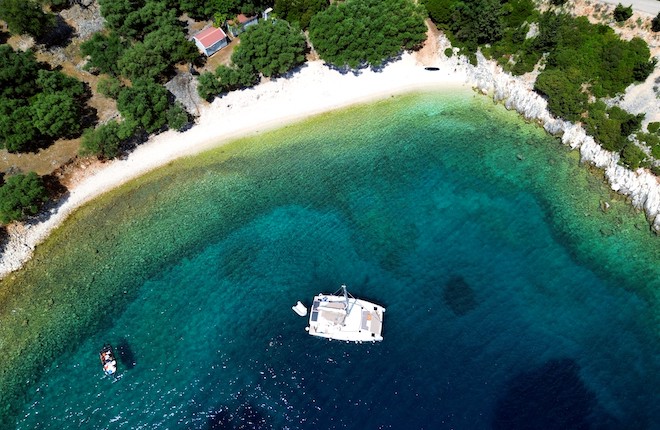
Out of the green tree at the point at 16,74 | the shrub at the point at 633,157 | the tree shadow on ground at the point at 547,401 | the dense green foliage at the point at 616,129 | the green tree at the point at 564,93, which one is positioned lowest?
the tree shadow on ground at the point at 547,401

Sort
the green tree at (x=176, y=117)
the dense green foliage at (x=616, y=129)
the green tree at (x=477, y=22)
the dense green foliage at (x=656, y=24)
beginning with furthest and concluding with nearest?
1. the green tree at (x=477, y=22)
2. the green tree at (x=176, y=117)
3. the dense green foliage at (x=656, y=24)
4. the dense green foliage at (x=616, y=129)

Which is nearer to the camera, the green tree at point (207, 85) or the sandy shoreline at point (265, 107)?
the sandy shoreline at point (265, 107)

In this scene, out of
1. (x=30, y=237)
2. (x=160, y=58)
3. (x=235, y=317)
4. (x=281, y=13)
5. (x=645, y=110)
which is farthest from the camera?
(x=281, y=13)

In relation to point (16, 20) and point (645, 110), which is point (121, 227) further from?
point (645, 110)

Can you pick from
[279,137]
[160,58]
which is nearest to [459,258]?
[279,137]

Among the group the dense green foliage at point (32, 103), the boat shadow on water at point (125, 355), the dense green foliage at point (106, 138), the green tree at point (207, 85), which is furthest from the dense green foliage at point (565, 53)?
the boat shadow on water at point (125, 355)

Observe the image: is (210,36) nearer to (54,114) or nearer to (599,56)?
(54,114)

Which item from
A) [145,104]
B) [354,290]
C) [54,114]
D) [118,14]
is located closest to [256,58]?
[145,104]

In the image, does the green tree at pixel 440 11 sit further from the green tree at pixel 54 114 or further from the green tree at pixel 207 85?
the green tree at pixel 54 114
